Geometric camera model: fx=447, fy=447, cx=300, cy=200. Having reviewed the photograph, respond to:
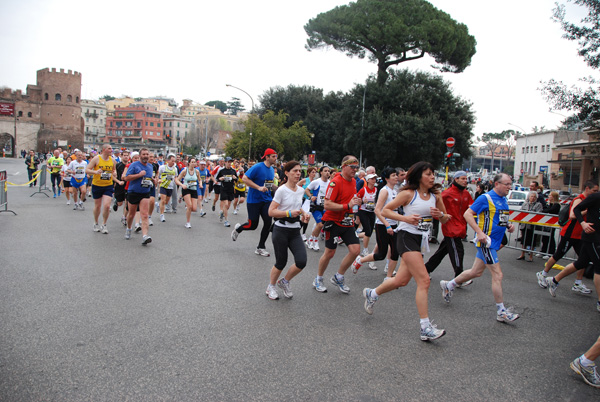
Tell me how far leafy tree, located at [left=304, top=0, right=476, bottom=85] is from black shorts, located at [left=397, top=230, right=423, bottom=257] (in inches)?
1259

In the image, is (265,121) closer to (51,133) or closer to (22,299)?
(22,299)

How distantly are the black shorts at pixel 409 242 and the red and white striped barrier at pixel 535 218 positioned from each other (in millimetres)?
5663

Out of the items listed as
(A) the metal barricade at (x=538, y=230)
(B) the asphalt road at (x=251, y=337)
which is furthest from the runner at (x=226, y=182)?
(A) the metal barricade at (x=538, y=230)

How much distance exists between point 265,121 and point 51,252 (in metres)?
39.9

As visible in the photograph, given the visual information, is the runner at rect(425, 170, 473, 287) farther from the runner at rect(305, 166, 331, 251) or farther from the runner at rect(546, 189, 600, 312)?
the runner at rect(305, 166, 331, 251)

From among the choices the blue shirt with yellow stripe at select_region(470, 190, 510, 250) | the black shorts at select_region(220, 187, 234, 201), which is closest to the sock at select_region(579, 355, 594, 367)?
the blue shirt with yellow stripe at select_region(470, 190, 510, 250)

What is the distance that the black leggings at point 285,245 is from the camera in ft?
18.1

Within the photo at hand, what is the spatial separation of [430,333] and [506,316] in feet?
4.21

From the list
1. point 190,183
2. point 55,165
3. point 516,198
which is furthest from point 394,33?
point 190,183

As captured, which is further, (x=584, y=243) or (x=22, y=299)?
(x=584, y=243)

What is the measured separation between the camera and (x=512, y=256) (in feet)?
34.1

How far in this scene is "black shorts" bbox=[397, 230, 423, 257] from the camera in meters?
4.66

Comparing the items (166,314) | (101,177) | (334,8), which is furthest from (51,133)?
(166,314)

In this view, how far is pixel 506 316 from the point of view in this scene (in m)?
5.10
